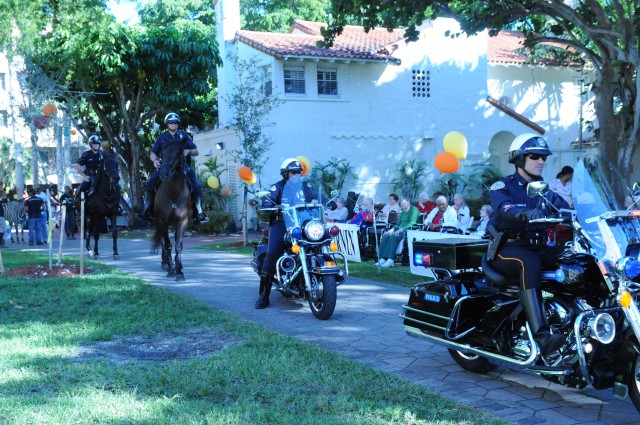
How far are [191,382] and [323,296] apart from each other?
2.99 m

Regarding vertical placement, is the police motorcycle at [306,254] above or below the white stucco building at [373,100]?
below

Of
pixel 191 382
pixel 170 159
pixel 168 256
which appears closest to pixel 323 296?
pixel 191 382

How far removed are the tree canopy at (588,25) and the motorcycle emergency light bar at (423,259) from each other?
6.87 metres

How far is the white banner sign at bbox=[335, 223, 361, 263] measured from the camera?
14.5m

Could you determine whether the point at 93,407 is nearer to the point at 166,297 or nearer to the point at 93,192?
the point at 166,297

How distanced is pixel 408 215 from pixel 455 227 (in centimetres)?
137

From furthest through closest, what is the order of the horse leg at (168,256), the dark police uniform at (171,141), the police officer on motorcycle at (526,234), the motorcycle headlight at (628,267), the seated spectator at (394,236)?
1. the seated spectator at (394,236)
2. the horse leg at (168,256)
3. the dark police uniform at (171,141)
4. the police officer on motorcycle at (526,234)
5. the motorcycle headlight at (628,267)

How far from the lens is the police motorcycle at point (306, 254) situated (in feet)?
27.8

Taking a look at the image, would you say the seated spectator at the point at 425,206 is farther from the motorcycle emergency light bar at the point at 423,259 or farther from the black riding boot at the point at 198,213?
the motorcycle emergency light bar at the point at 423,259

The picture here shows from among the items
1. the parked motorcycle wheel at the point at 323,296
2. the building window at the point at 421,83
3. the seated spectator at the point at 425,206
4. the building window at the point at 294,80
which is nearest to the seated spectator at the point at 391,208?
the seated spectator at the point at 425,206

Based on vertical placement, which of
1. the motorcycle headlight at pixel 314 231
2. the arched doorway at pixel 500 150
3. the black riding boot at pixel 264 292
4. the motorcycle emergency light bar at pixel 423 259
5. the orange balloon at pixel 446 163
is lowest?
the black riding boot at pixel 264 292

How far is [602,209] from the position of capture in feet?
16.9

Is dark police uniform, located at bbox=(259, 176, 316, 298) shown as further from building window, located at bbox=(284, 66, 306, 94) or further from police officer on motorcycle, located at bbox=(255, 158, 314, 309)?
building window, located at bbox=(284, 66, 306, 94)

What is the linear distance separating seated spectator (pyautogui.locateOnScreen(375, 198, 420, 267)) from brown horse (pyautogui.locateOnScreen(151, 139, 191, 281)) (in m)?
4.00
